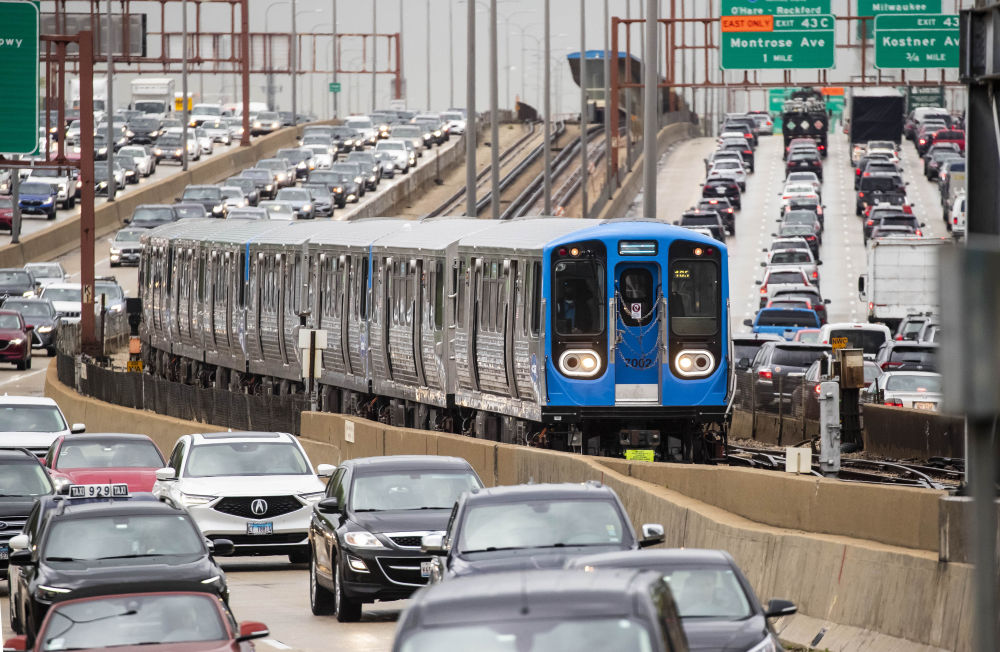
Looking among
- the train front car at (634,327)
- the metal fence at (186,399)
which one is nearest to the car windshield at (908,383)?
the train front car at (634,327)

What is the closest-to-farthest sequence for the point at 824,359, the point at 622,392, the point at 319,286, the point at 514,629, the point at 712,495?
the point at 514,629 < the point at 712,495 < the point at 622,392 < the point at 824,359 < the point at 319,286

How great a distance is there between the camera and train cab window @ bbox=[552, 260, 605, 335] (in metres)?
25.5

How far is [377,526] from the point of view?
16.8m

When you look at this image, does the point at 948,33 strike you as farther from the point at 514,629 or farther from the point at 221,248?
the point at 514,629

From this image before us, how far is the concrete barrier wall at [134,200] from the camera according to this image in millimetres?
76188

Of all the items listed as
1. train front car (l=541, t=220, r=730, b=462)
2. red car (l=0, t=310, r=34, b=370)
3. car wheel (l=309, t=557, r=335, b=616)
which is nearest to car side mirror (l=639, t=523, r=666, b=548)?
car wheel (l=309, t=557, r=335, b=616)

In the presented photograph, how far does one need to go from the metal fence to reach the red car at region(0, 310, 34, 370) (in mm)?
8185

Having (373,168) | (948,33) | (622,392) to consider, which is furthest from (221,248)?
(373,168)

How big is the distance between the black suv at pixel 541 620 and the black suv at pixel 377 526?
9.04m

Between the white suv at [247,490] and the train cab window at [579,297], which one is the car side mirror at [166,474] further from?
the train cab window at [579,297]

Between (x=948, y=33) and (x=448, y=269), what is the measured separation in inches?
1247

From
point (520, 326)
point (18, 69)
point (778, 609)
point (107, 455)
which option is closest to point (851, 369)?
point (520, 326)

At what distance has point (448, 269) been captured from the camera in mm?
29906

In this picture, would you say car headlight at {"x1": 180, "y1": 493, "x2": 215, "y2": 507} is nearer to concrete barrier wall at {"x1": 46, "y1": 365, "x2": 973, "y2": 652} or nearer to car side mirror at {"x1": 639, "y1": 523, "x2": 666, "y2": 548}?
concrete barrier wall at {"x1": 46, "y1": 365, "x2": 973, "y2": 652}
